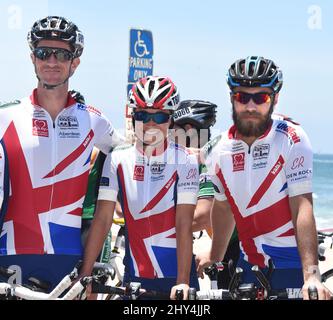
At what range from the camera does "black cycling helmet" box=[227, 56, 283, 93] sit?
507cm

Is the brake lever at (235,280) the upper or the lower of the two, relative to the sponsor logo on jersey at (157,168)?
lower

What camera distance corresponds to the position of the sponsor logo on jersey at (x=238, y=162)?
5.13m

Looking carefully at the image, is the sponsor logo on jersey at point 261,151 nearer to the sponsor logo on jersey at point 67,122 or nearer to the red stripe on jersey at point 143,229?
the red stripe on jersey at point 143,229

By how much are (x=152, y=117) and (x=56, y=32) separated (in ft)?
3.31

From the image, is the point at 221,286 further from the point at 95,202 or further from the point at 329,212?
the point at 329,212

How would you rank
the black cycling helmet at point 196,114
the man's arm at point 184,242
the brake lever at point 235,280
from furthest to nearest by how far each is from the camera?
the black cycling helmet at point 196,114, the man's arm at point 184,242, the brake lever at point 235,280

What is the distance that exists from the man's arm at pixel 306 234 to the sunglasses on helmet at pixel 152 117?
113cm

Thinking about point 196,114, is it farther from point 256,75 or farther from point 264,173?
point 264,173

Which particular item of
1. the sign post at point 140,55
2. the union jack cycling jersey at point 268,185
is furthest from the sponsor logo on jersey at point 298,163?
the sign post at point 140,55

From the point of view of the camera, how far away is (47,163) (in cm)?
504

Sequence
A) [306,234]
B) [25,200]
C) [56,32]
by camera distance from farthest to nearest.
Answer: [56,32] → [25,200] → [306,234]

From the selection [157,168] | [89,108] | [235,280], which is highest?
[89,108]

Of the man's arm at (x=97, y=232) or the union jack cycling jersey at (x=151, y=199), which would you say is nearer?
the man's arm at (x=97, y=232)

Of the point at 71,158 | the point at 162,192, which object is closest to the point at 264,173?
the point at 162,192
